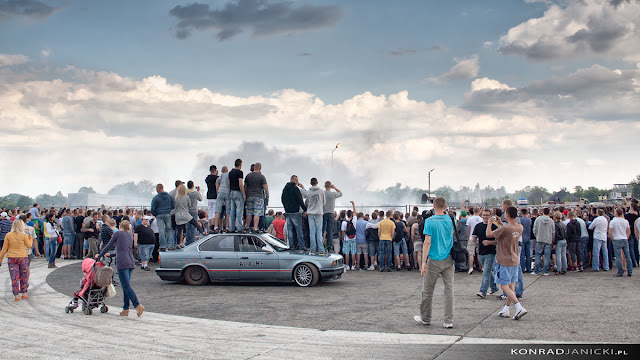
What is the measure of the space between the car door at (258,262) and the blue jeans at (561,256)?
8.91 meters

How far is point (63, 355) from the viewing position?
309 inches

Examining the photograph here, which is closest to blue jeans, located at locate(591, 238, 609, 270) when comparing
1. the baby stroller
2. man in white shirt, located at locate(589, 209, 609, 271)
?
man in white shirt, located at locate(589, 209, 609, 271)

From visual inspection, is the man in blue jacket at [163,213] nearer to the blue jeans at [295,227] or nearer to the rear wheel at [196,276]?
the rear wheel at [196,276]

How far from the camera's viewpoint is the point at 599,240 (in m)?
17.9

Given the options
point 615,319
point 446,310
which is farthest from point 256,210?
point 615,319

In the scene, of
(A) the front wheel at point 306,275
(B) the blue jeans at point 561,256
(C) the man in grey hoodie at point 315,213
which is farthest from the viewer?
(C) the man in grey hoodie at point 315,213

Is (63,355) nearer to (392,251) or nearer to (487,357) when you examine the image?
(487,357)

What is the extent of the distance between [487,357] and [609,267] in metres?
13.3

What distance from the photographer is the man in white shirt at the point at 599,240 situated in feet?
58.6

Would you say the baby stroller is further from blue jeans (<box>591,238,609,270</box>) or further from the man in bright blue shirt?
blue jeans (<box>591,238,609,270</box>)

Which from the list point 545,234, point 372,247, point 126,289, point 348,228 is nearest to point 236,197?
point 348,228

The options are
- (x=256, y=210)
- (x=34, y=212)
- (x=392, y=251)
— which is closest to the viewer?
(x=256, y=210)

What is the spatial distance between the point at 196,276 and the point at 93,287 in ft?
14.4

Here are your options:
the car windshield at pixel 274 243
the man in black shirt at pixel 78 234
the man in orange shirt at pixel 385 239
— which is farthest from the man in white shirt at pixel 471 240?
the man in black shirt at pixel 78 234
